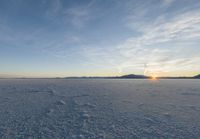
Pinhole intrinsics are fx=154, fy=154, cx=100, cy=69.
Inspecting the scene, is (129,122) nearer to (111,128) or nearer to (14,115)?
(111,128)

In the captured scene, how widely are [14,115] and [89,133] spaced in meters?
3.61

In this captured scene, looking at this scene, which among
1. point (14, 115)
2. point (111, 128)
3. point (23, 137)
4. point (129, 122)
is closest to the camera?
point (23, 137)

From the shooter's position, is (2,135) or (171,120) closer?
(2,135)

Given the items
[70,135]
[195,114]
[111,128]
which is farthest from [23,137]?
[195,114]

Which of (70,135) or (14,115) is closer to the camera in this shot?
(70,135)

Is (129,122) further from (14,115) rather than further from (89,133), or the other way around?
(14,115)

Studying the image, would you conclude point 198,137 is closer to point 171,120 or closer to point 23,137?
point 171,120

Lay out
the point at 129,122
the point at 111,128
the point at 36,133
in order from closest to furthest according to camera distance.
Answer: the point at 36,133
the point at 111,128
the point at 129,122

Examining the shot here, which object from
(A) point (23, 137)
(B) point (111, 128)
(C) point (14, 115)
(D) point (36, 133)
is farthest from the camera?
(C) point (14, 115)

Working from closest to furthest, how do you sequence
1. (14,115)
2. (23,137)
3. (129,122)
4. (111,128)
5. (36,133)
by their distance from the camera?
1. (23,137)
2. (36,133)
3. (111,128)
4. (129,122)
5. (14,115)

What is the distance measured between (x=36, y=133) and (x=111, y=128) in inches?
86.5

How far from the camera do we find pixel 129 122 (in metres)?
5.37

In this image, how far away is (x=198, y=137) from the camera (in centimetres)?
409

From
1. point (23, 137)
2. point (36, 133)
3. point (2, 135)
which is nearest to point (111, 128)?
point (36, 133)
